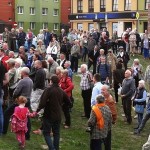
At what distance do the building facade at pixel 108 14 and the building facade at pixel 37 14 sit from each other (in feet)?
32.1

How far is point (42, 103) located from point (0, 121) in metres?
1.62

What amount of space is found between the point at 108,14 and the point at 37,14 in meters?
18.0

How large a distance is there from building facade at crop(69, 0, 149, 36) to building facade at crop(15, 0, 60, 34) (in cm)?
978

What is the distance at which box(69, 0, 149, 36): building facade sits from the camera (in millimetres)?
56781

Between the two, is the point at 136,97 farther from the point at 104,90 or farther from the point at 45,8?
the point at 45,8

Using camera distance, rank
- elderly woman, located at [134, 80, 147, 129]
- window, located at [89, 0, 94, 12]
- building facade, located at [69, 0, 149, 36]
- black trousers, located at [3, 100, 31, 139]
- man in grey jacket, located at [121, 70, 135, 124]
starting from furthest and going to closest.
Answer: window, located at [89, 0, 94, 12] → building facade, located at [69, 0, 149, 36] → man in grey jacket, located at [121, 70, 135, 124] → elderly woman, located at [134, 80, 147, 129] → black trousers, located at [3, 100, 31, 139]

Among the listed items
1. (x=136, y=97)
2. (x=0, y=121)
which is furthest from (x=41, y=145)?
(x=136, y=97)

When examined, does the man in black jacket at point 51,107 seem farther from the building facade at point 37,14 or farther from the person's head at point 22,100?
the building facade at point 37,14

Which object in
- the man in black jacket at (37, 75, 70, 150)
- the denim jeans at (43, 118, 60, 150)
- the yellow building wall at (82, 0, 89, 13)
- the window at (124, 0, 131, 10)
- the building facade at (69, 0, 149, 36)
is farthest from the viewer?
the yellow building wall at (82, 0, 89, 13)

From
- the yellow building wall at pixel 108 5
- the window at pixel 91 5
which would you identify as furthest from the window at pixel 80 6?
the yellow building wall at pixel 108 5

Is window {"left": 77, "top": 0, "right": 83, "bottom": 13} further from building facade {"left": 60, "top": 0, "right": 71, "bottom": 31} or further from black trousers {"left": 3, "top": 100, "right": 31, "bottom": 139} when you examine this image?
black trousers {"left": 3, "top": 100, "right": 31, "bottom": 139}

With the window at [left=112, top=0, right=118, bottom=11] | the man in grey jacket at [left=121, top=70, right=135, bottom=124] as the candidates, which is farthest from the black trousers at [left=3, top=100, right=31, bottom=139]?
the window at [left=112, top=0, right=118, bottom=11]

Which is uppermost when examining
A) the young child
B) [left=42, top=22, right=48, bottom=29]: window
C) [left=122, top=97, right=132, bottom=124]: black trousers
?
[left=42, top=22, right=48, bottom=29]: window

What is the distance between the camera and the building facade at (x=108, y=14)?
56781 mm
